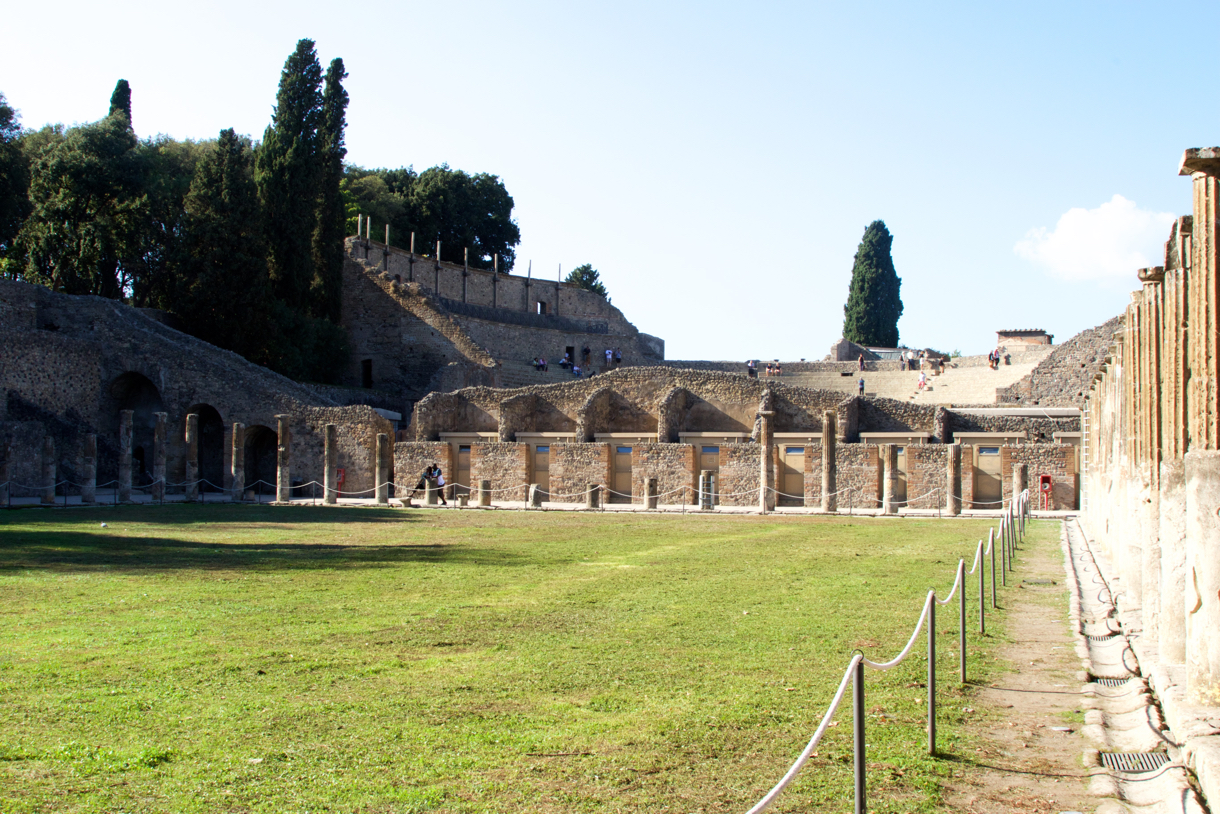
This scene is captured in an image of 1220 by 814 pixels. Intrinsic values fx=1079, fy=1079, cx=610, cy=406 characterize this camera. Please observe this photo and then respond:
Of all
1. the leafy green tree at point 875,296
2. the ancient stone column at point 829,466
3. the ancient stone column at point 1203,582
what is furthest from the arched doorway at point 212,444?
the leafy green tree at point 875,296

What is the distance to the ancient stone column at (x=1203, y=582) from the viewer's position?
5.81m

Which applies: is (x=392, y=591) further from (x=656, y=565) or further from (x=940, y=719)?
(x=940, y=719)

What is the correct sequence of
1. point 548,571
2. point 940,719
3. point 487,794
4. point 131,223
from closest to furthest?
1. point 487,794
2. point 940,719
3. point 548,571
4. point 131,223

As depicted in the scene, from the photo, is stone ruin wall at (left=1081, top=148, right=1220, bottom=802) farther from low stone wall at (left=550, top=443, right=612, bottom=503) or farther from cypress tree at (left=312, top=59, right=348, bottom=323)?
cypress tree at (left=312, top=59, right=348, bottom=323)

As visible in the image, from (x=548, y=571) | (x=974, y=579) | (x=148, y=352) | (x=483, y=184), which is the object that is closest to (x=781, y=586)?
(x=974, y=579)

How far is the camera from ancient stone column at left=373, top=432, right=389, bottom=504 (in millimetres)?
33281

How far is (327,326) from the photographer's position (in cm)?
4762

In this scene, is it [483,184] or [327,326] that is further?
[483,184]

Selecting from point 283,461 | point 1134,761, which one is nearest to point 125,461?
point 283,461

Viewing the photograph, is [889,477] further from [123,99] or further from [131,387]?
[123,99]

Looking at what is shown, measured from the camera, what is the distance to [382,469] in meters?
33.4

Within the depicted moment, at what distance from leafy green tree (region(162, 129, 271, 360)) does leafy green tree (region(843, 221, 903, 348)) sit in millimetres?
39246

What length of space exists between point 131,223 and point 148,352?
284 inches

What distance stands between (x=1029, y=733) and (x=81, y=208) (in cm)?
4472
